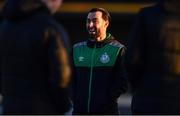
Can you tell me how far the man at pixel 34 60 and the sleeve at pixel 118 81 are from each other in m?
1.14

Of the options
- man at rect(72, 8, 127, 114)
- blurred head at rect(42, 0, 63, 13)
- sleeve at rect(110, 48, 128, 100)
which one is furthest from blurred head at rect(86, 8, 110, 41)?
→ blurred head at rect(42, 0, 63, 13)

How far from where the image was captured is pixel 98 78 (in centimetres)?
609

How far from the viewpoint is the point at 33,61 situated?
486 centimetres

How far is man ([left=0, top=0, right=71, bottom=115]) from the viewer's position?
4.81m

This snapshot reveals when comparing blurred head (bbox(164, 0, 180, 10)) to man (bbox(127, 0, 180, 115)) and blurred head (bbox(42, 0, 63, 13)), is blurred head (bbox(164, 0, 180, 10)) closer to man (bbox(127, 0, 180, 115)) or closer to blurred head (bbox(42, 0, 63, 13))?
man (bbox(127, 0, 180, 115))

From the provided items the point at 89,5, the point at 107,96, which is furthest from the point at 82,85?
the point at 89,5

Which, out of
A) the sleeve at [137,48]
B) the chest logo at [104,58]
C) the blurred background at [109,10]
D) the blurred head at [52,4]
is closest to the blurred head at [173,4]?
the sleeve at [137,48]

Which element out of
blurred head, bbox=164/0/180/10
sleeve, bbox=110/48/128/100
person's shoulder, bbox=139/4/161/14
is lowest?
sleeve, bbox=110/48/128/100

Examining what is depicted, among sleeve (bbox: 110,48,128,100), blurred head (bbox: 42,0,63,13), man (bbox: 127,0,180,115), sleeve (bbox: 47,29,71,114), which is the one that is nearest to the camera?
sleeve (bbox: 47,29,71,114)

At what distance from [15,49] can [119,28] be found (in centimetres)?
1275

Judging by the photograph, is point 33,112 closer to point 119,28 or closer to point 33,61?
point 33,61

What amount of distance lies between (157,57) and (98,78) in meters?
1.01

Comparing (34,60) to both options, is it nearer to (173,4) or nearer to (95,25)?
(173,4)

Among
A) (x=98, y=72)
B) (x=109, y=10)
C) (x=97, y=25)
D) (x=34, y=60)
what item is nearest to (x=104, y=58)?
(x=98, y=72)
